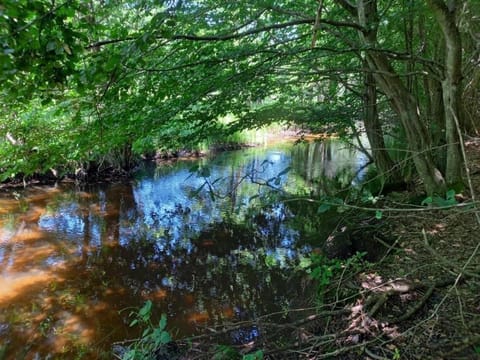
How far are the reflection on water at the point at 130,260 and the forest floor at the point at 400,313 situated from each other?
882 mm

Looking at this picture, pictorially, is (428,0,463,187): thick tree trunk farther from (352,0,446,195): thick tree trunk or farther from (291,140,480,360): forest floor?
(291,140,480,360): forest floor

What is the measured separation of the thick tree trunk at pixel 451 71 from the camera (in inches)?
107

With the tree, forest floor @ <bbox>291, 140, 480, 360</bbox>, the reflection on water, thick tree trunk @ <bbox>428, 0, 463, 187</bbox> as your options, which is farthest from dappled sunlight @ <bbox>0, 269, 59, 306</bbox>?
thick tree trunk @ <bbox>428, 0, 463, 187</bbox>

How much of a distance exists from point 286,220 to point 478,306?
4.73 m

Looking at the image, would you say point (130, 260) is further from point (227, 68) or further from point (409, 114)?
point (409, 114)

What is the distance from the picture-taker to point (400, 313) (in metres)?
2.14

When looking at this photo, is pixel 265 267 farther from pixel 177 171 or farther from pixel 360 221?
pixel 177 171

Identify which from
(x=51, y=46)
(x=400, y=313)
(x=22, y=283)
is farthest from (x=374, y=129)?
(x=22, y=283)

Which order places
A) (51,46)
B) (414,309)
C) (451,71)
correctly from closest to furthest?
(51,46), (414,309), (451,71)

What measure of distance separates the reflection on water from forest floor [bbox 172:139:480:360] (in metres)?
0.88

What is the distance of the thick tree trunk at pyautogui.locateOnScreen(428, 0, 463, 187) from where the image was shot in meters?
2.72

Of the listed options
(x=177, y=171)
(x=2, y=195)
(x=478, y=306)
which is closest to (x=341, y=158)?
(x=177, y=171)

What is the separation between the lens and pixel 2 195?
8312mm

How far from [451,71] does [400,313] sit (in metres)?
2.14
